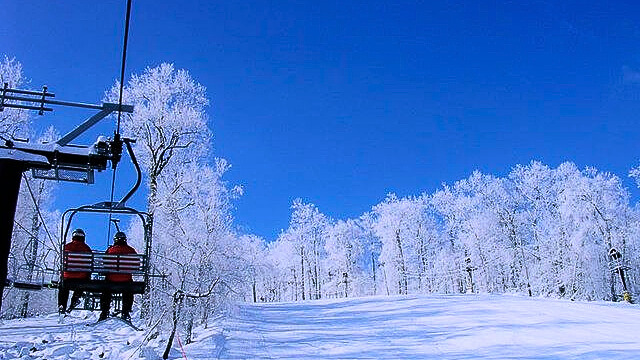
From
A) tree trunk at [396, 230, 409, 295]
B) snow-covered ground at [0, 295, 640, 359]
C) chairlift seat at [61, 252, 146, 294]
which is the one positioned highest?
tree trunk at [396, 230, 409, 295]

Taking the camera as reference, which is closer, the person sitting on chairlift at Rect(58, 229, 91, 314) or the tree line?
the person sitting on chairlift at Rect(58, 229, 91, 314)

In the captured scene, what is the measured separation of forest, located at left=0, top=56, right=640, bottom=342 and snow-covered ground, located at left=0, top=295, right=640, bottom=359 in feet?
6.89

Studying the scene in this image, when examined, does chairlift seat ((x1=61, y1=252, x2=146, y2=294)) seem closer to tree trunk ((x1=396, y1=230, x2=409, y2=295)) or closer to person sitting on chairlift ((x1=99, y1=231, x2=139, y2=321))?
person sitting on chairlift ((x1=99, y1=231, x2=139, y2=321))

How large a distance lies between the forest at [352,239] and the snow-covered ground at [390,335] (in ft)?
6.89

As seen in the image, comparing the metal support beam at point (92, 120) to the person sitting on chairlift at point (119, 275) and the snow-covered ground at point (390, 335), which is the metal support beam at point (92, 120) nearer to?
the person sitting on chairlift at point (119, 275)

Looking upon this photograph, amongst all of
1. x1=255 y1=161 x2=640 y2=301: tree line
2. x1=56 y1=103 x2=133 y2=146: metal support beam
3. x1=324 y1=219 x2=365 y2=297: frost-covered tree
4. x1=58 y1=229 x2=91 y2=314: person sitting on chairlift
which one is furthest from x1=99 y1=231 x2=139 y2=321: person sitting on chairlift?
x1=324 y1=219 x2=365 y2=297: frost-covered tree

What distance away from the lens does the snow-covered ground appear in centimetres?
1803

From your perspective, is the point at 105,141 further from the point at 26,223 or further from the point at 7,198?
the point at 26,223

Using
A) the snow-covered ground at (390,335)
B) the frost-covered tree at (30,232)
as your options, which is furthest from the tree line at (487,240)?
the frost-covered tree at (30,232)

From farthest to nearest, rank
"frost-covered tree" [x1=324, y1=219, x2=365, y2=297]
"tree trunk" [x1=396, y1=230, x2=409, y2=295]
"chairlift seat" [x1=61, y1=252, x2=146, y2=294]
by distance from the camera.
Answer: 1. "frost-covered tree" [x1=324, y1=219, x2=365, y2=297]
2. "tree trunk" [x1=396, y1=230, x2=409, y2=295]
3. "chairlift seat" [x1=61, y1=252, x2=146, y2=294]

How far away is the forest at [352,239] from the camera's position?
72.2ft

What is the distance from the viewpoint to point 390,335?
22312 mm

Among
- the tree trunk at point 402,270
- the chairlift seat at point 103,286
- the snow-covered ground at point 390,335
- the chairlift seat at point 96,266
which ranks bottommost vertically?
the snow-covered ground at point 390,335

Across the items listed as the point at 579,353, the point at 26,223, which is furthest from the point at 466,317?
the point at 26,223
